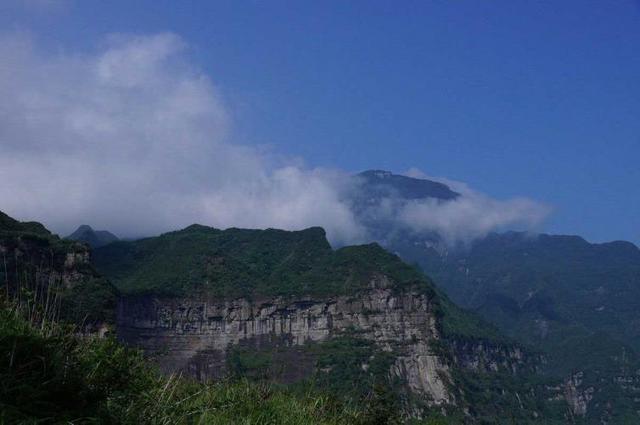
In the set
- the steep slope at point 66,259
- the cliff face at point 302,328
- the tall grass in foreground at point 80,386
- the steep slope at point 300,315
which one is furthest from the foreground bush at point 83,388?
the cliff face at point 302,328

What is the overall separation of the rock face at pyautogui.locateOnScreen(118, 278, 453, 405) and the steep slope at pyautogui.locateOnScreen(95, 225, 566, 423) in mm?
174

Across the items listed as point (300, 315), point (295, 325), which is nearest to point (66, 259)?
point (300, 315)

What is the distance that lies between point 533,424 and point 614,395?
201ft

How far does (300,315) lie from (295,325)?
77.1 inches

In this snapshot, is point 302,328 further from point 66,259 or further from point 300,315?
point 66,259

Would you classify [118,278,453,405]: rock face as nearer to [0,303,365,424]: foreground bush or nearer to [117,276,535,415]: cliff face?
[117,276,535,415]: cliff face

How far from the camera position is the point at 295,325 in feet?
379

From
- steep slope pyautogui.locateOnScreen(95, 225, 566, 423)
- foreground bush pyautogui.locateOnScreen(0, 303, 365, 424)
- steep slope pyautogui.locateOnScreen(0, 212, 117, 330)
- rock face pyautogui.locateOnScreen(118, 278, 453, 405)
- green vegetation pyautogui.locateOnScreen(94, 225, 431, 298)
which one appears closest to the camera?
foreground bush pyautogui.locateOnScreen(0, 303, 365, 424)

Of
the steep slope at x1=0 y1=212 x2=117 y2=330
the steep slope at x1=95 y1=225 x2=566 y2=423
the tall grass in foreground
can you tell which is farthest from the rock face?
the tall grass in foreground

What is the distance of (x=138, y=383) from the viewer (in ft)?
19.2

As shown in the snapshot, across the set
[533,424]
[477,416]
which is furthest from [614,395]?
[477,416]

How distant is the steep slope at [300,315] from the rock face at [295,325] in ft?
0.57

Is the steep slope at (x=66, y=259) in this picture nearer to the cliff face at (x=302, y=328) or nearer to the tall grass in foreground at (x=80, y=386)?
the cliff face at (x=302, y=328)

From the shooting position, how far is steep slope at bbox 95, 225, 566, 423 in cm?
10388
